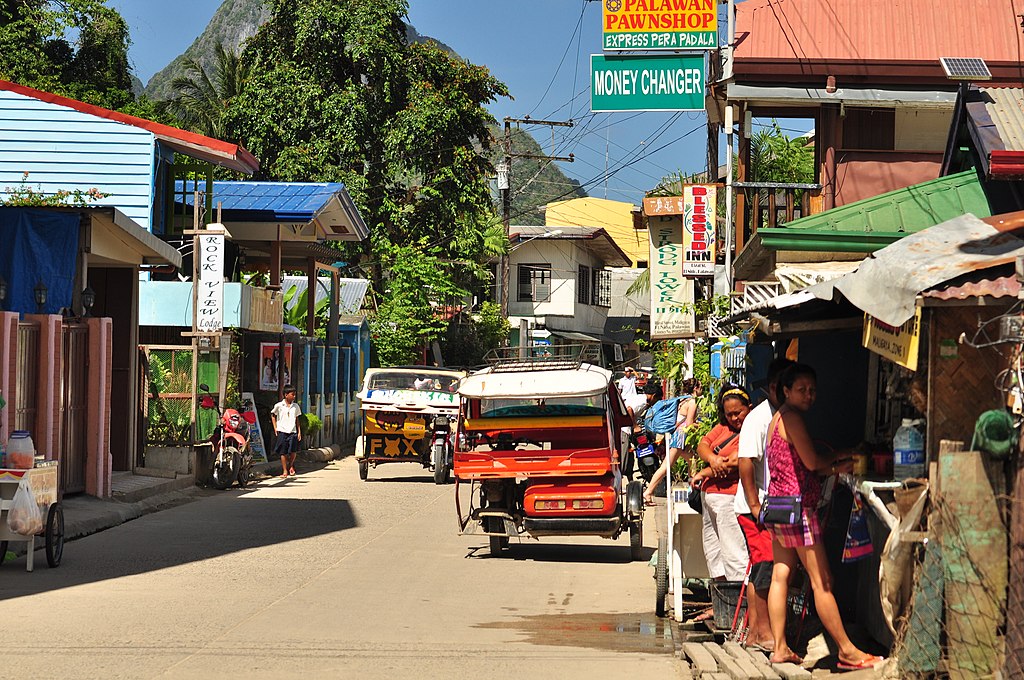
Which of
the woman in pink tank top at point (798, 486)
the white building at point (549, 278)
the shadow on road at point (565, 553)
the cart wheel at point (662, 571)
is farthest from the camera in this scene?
the white building at point (549, 278)

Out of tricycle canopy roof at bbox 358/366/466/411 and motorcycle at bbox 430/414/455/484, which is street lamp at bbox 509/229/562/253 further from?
motorcycle at bbox 430/414/455/484

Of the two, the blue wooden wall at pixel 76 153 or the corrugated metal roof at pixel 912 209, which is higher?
the blue wooden wall at pixel 76 153

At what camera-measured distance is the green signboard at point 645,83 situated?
17328 mm

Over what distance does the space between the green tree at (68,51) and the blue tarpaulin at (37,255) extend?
82.5ft

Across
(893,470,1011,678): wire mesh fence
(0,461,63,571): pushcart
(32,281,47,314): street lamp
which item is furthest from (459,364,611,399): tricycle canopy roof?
(893,470,1011,678): wire mesh fence

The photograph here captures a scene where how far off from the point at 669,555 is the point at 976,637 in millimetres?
4265

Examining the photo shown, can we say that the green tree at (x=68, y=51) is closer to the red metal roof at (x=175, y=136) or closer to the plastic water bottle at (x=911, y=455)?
the red metal roof at (x=175, y=136)

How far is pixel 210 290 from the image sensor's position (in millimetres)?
24938

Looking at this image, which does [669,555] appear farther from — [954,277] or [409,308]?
[409,308]

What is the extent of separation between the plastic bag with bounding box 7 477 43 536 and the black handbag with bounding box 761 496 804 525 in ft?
24.2

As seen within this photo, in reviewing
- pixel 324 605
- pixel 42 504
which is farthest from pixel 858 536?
pixel 42 504

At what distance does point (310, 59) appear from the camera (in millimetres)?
46719

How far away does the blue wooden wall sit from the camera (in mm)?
25734

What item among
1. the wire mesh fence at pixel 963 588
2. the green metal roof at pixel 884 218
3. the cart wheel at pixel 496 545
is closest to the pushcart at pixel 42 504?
the cart wheel at pixel 496 545
